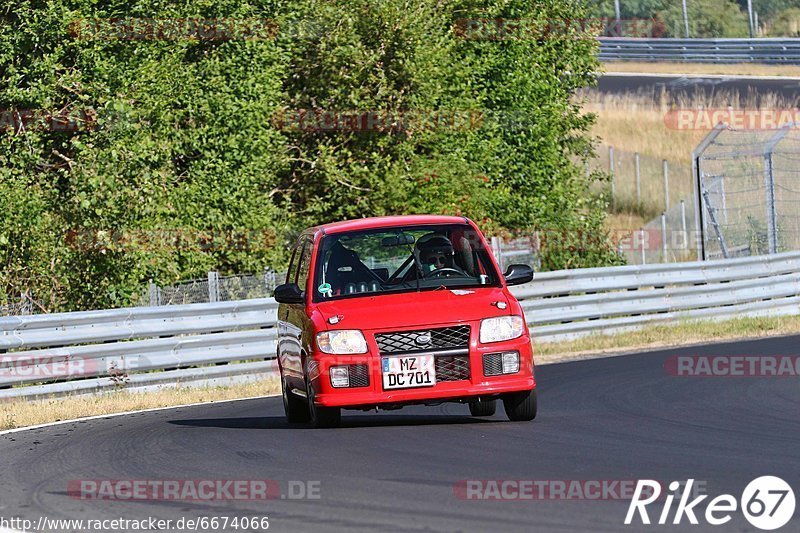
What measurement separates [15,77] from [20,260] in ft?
11.7

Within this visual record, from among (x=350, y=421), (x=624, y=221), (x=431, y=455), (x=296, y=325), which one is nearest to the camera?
(x=431, y=455)

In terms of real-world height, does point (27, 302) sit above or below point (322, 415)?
below

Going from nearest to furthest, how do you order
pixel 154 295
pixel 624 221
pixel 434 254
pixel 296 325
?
1. pixel 434 254
2. pixel 296 325
3. pixel 154 295
4. pixel 624 221

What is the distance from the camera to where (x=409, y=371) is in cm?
1098

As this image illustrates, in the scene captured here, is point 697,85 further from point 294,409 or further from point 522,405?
point 522,405

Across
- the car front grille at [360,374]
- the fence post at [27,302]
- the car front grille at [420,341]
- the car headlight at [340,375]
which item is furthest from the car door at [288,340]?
the fence post at [27,302]

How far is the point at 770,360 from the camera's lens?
1744cm

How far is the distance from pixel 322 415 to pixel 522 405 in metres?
1.57

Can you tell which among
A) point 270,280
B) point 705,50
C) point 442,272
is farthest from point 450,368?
point 705,50

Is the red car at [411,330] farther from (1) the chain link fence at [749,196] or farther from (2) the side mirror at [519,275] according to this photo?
(1) the chain link fence at [749,196]

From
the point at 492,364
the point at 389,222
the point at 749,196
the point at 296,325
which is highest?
the point at 389,222

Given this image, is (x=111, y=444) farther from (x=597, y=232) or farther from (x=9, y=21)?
(x=597, y=232)

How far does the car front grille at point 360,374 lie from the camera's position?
36.2 feet

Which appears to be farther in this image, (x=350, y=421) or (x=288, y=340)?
(x=288, y=340)
